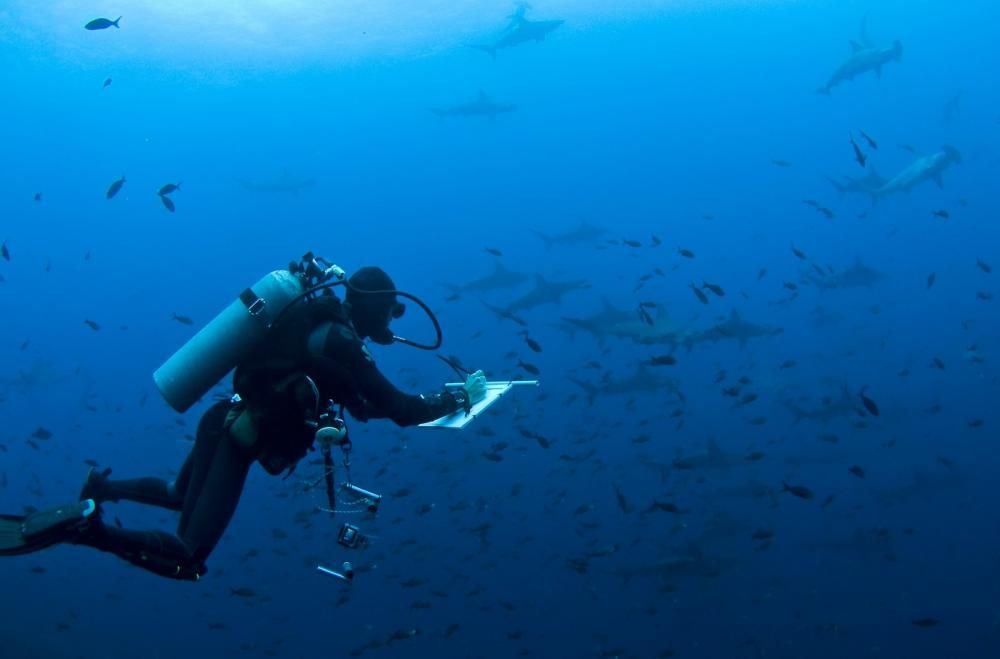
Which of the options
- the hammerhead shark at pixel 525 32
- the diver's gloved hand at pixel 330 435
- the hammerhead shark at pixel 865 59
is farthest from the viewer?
the hammerhead shark at pixel 525 32

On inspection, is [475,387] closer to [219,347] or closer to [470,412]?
[470,412]

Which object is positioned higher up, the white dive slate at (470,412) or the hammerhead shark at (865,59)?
the white dive slate at (470,412)

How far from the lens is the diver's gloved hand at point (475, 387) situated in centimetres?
558

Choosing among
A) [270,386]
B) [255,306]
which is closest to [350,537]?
[270,386]

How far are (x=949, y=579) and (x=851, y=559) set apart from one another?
2725mm

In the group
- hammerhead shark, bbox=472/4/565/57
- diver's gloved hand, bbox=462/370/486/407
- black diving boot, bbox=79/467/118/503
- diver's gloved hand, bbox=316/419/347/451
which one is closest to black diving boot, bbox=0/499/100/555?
diver's gloved hand, bbox=316/419/347/451

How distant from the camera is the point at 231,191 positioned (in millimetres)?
112500

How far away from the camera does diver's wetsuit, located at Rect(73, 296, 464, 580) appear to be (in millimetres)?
4801

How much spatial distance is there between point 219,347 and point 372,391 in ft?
3.30

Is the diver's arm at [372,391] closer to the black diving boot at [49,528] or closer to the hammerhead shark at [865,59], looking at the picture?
the black diving boot at [49,528]

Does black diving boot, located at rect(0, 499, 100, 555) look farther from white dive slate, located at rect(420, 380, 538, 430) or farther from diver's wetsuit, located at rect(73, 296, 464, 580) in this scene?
white dive slate, located at rect(420, 380, 538, 430)

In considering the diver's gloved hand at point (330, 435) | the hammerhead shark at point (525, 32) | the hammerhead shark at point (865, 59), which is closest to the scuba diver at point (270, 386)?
the diver's gloved hand at point (330, 435)

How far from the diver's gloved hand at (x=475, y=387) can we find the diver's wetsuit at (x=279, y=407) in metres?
0.33

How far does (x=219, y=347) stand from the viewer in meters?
4.84
